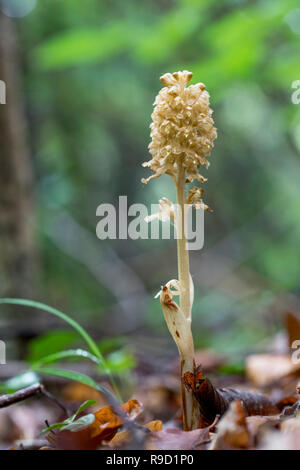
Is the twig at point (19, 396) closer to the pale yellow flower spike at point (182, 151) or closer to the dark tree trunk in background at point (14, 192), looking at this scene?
the pale yellow flower spike at point (182, 151)

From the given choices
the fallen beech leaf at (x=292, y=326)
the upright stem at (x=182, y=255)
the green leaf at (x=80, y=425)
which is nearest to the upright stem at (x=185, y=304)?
the upright stem at (x=182, y=255)

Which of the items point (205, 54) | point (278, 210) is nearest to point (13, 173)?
point (205, 54)

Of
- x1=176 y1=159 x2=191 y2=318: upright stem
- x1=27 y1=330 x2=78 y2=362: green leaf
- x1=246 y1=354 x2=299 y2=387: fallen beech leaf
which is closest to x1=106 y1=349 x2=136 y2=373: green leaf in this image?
x1=27 y1=330 x2=78 y2=362: green leaf

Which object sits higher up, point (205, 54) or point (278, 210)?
point (205, 54)

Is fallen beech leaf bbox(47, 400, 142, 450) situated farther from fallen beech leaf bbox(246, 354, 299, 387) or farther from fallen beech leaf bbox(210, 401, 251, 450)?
fallen beech leaf bbox(246, 354, 299, 387)
